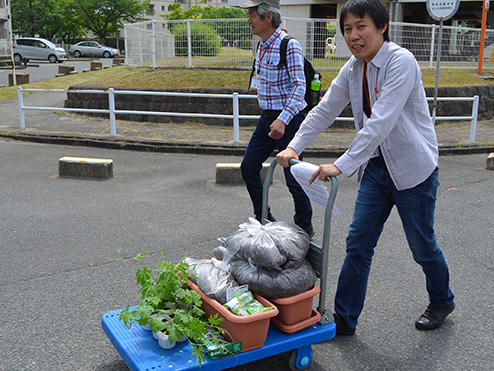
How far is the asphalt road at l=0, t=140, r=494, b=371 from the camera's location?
3.23 metres

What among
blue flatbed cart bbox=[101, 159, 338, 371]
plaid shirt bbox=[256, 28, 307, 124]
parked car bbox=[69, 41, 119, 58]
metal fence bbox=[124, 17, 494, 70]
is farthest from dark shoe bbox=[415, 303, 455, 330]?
parked car bbox=[69, 41, 119, 58]

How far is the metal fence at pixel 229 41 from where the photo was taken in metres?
13.8

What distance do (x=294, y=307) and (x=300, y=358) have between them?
0.31 meters

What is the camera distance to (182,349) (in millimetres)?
2707

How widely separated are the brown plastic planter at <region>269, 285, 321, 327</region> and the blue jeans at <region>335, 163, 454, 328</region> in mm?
488

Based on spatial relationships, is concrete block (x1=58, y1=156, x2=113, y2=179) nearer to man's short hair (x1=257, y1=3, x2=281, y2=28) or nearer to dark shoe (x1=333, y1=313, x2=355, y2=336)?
man's short hair (x1=257, y1=3, x2=281, y2=28)

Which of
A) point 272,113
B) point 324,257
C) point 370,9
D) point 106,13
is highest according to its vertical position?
point 106,13

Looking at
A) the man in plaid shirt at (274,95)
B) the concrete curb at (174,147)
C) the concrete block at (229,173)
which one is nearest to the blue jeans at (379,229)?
the man in plaid shirt at (274,95)

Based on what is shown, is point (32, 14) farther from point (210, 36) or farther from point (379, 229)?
point (379, 229)

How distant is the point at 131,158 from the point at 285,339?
6.92 meters

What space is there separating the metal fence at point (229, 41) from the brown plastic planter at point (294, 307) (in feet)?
37.6

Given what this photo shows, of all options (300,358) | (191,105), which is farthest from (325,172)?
(191,105)

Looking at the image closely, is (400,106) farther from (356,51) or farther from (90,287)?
(90,287)

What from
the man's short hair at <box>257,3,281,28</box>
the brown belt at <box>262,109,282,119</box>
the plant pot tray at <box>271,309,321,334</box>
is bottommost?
the plant pot tray at <box>271,309,321,334</box>
